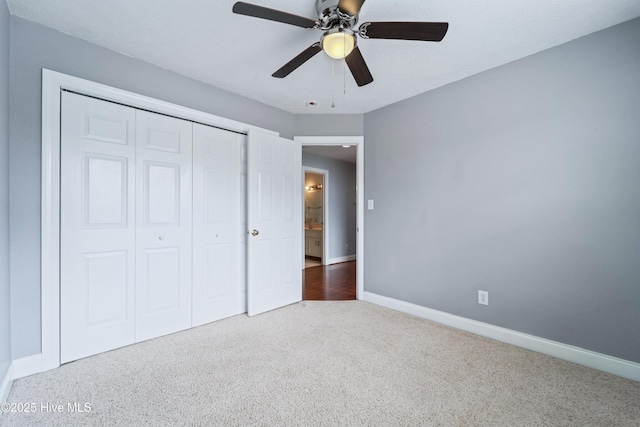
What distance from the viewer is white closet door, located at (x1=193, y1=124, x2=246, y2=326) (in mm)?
2693

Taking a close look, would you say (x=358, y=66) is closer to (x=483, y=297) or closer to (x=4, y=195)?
(x=483, y=297)

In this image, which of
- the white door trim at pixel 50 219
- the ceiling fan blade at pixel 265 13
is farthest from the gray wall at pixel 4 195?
the ceiling fan blade at pixel 265 13

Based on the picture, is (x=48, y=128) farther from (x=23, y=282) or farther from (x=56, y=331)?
(x=56, y=331)

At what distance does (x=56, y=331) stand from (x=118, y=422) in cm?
99

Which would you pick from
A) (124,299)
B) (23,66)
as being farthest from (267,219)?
(23,66)

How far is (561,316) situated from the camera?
2.12m

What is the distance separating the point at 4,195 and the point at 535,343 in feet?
12.7

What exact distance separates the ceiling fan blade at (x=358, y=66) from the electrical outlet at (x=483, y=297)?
2.10m

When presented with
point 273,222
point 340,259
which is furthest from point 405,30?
point 340,259

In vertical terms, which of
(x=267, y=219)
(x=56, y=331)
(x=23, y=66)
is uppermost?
(x=23, y=66)

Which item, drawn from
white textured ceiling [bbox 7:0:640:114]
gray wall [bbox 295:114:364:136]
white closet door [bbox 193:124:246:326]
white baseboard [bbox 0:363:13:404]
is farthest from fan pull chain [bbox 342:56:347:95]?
white baseboard [bbox 0:363:13:404]

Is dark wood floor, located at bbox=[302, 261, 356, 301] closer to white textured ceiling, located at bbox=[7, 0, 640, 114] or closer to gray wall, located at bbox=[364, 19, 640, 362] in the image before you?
gray wall, located at bbox=[364, 19, 640, 362]

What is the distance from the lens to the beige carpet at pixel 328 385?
4.85 ft

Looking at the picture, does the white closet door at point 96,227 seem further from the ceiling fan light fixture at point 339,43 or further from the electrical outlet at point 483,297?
the electrical outlet at point 483,297
